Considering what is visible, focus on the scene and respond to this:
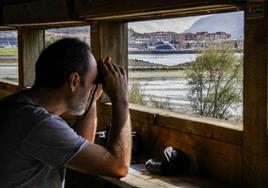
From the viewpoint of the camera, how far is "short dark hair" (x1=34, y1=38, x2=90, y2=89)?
156 centimetres

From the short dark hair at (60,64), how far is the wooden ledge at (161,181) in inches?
47.3

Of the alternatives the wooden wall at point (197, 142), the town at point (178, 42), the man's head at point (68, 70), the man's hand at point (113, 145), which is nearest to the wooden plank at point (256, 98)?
the wooden wall at point (197, 142)

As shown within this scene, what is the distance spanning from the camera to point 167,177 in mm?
2816

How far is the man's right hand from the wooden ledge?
3.25 feet

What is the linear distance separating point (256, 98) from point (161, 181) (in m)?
→ 0.67

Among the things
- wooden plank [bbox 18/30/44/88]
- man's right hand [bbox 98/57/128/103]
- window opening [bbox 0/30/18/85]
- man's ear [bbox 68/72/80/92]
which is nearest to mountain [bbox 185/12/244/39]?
man's right hand [bbox 98/57/128/103]

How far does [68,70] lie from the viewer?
61.5 inches

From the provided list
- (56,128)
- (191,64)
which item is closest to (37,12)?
(191,64)

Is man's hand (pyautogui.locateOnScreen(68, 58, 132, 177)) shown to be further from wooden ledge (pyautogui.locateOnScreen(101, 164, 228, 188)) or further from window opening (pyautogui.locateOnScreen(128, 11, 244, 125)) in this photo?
window opening (pyautogui.locateOnScreen(128, 11, 244, 125))

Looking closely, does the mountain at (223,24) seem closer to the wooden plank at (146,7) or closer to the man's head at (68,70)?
the wooden plank at (146,7)

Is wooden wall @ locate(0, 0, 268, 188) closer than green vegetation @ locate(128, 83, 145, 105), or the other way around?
wooden wall @ locate(0, 0, 268, 188)

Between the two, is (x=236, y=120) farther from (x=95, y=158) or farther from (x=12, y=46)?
(x=12, y=46)

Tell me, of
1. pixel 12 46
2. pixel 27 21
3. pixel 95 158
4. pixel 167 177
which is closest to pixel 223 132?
pixel 167 177

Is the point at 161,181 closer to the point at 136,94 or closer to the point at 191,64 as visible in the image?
the point at 191,64
